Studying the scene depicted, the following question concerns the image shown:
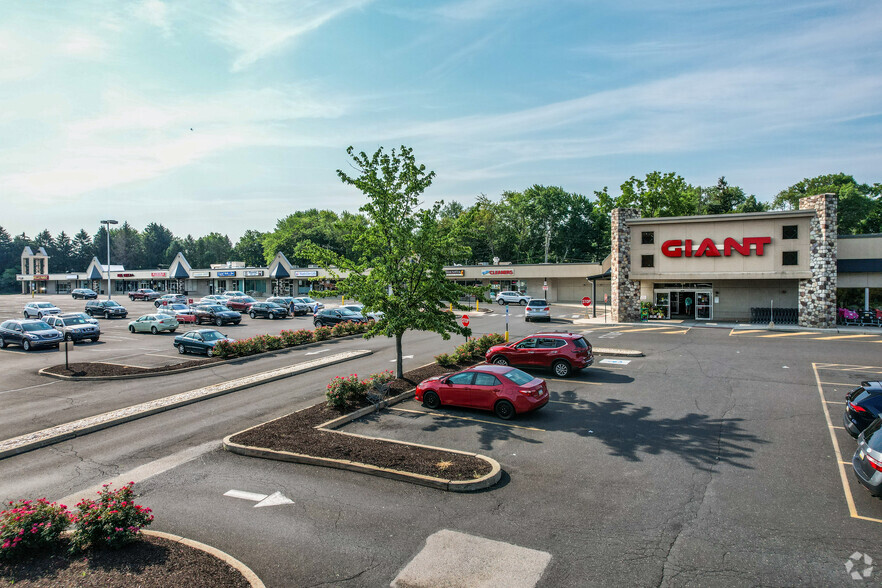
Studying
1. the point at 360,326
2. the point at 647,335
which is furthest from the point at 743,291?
the point at 360,326

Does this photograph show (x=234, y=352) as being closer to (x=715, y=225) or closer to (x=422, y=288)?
(x=422, y=288)

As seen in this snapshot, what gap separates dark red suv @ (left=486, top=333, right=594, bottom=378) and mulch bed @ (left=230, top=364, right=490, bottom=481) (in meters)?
8.37

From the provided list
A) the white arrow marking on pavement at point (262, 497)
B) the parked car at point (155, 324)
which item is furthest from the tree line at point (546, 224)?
the white arrow marking on pavement at point (262, 497)

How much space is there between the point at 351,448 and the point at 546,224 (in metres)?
80.2

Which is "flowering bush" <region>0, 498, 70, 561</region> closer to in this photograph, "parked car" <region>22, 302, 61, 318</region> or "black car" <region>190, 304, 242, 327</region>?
"black car" <region>190, 304, 242, 327</region>

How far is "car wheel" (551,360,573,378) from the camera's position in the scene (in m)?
19.6

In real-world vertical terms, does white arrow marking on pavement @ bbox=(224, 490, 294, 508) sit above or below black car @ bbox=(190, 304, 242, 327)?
below

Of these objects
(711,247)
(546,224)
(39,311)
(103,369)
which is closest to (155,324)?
(103,369)

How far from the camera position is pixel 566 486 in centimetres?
985

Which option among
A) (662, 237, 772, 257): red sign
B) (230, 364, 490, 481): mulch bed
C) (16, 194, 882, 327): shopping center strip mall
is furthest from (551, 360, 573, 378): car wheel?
(662, 237, 772, 257): red sign

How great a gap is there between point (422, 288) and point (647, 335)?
19.4 metres

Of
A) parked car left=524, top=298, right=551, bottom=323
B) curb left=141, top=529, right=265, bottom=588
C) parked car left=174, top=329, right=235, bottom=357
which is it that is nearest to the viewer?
curb left=141, top=529, right=265, bottom=588

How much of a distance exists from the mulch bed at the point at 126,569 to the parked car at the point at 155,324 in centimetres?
3152

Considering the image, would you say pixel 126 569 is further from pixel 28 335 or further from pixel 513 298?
pixel 513 298
